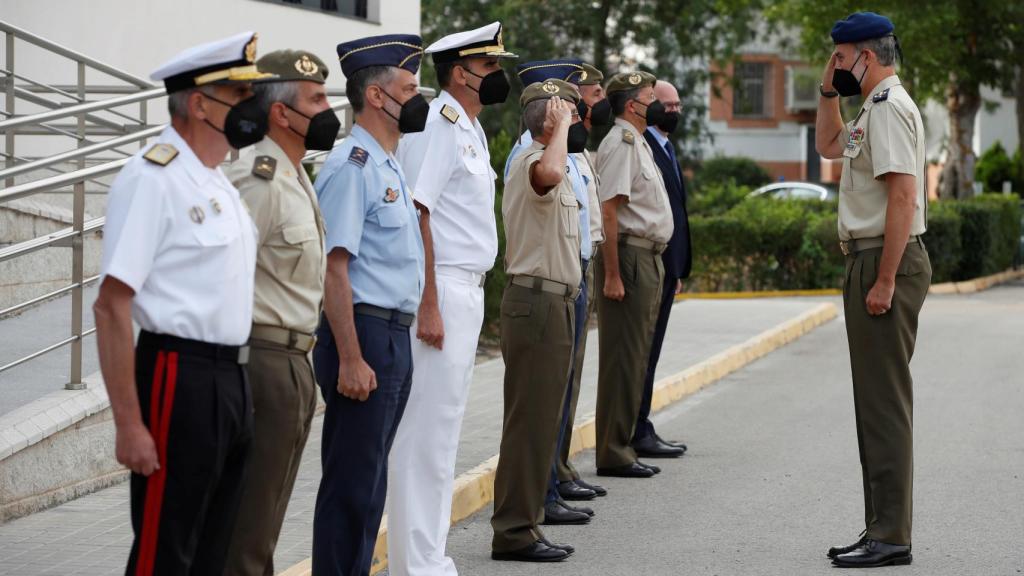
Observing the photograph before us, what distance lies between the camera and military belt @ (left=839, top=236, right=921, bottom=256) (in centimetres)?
686

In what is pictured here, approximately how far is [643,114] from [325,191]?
13.8 feet

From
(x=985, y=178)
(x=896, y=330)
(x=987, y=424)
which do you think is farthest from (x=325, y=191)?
(x=985, y=178)

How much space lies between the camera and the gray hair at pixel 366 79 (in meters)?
5.69

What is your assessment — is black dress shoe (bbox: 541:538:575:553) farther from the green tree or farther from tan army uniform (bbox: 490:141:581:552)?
the green tree

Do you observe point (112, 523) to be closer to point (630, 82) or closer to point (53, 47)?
point (630, 82)

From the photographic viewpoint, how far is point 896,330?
22.6 feet

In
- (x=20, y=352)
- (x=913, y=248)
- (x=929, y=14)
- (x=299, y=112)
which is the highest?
(x=929, y=14)

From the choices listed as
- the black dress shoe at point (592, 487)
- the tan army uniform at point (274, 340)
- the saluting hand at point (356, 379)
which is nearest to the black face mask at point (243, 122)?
the tan army uniform at point (274, 340)

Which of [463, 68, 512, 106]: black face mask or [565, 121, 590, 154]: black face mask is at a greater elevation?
[463, 68, 512, 106]: black face mask

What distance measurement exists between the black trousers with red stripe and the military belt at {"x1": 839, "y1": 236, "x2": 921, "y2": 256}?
349cm

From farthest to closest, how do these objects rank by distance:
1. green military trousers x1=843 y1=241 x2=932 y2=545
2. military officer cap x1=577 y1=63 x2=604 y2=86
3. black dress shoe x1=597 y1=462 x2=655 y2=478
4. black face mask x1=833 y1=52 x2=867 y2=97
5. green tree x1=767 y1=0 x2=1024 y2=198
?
green tree x1=767 y1=0 x2=1024 y2=198
black dress shoe x1=597 y1=462 x2=655 y2=478
military officer cap x1=577 y1=63 x2=604 y2=86
black face mask x1=833 y1=52 x2=867 y2=97
green military trousers x1=843 y1=241 x2=932 y2=545

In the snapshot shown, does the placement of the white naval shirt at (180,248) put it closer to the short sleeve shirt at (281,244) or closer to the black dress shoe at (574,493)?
the short sleeve shirt at (281,244)

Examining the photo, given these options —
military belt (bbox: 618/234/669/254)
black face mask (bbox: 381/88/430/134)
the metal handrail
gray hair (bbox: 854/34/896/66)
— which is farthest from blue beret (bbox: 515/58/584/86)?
the metal handrail

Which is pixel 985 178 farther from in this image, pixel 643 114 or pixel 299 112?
pixel 299 112
